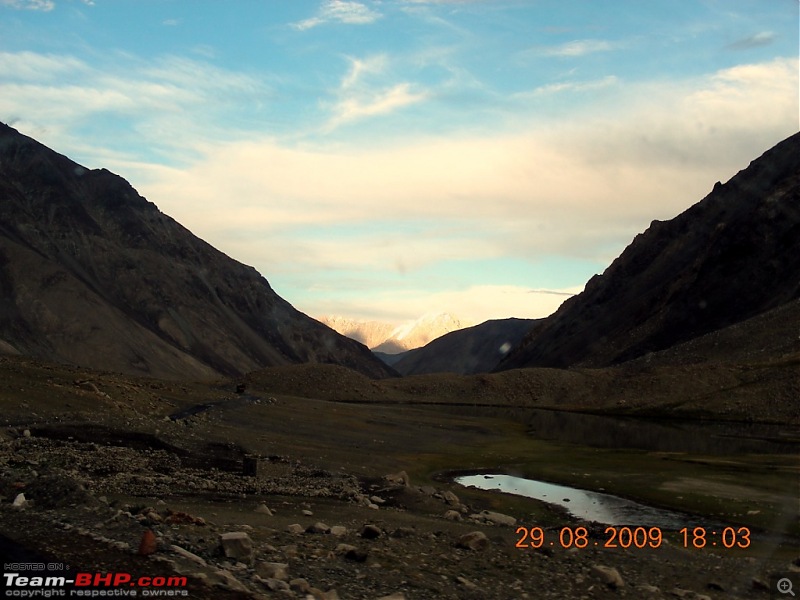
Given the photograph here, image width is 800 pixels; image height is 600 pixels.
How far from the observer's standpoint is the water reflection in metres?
39.3

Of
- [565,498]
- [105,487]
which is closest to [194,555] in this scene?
[105,487]

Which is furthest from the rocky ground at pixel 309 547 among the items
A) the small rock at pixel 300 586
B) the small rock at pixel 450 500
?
the small rock at pixel 450 500

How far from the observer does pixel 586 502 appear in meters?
44.6

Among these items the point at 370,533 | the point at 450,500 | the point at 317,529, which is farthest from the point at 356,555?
the point at 450,500

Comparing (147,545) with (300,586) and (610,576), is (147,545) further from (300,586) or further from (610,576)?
(610,576)

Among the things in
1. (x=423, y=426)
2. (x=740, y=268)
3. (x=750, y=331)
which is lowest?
(x=423, y=426)

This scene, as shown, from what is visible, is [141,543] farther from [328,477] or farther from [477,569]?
[328,477]

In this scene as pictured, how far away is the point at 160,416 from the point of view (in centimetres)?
6869

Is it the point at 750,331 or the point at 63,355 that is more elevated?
the point at 750,331

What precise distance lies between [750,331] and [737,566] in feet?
458

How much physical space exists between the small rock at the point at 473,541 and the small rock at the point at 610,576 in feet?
11.4

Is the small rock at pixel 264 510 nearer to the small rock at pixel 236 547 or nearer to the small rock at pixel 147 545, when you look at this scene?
the small rock at pixel 236 547

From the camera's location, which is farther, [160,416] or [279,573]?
[160,416]

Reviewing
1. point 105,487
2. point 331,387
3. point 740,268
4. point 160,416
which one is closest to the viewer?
point 105,487
